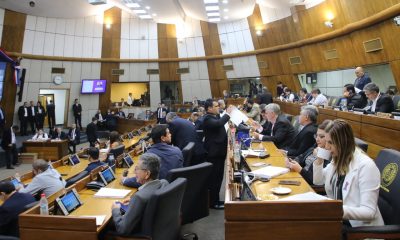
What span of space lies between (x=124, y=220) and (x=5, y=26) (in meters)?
13.7

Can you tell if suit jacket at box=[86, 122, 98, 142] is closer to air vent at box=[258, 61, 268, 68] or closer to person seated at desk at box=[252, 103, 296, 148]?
person seated at desk at box=[252, 103, 296, 148]

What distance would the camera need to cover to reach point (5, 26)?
43.5 ft

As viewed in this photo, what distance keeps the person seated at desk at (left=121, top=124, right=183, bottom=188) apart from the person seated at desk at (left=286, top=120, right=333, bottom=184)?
1154mm

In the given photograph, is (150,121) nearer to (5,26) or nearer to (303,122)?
(5,26)

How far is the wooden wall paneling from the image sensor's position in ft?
43.0

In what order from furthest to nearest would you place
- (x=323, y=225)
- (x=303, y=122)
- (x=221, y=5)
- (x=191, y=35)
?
(x=191, y=35), (x=221, y=5), (x=303, y=122), (x=323, y=225)

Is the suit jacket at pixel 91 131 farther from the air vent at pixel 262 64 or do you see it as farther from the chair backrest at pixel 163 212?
the chair backrest at pixel 163 212

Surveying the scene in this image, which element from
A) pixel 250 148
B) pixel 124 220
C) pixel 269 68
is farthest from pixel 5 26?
pixel 124 220

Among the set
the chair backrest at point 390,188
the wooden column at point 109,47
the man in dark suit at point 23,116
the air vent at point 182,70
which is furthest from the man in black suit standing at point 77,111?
the chair backrest at point 390,188

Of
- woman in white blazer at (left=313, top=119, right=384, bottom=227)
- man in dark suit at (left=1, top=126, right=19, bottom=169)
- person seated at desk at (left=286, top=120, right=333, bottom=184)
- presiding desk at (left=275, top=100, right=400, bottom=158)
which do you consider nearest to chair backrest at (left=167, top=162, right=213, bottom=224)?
person seated at desk at (left=286, top=120, right=333, bottom=184)

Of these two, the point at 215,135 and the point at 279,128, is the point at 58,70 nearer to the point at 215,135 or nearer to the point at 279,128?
the point at 215,135

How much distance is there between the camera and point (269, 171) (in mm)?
3217

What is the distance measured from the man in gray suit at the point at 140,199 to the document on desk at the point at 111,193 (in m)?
0.53

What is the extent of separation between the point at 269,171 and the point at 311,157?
0.46 metres
